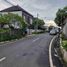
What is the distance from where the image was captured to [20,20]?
57.5 m

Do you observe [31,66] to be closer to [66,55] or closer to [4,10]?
[66,55]

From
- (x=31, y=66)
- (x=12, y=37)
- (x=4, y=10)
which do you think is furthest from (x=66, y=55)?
(x=4, y=10)

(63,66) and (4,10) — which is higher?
(4,10)

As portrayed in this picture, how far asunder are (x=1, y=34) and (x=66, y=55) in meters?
24.5

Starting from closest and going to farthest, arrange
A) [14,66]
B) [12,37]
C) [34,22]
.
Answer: [14,66], [12,37], [34,22]

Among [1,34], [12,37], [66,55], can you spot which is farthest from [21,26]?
[66,55]

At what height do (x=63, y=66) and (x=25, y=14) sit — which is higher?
(x=25, y=14)

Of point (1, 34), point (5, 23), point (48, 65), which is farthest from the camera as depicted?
point (5, 23)

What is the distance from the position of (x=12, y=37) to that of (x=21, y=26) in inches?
602

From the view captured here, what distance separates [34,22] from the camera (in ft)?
300

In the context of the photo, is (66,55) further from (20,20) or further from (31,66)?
(20,20)

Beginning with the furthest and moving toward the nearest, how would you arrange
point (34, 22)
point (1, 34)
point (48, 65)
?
point (34, 22) < point (1, 34) < point (48, 65)

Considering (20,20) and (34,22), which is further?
(34,22)

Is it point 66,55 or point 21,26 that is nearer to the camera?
point 66,55
